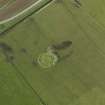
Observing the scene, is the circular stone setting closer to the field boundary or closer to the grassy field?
the grassy field

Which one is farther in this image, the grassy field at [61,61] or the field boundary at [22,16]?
the field boundary at [22,16]

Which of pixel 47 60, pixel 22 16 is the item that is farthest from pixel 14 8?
pixel 47 60

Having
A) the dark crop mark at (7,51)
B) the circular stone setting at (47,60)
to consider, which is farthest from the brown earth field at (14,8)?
the circular stone setting at (47,60)

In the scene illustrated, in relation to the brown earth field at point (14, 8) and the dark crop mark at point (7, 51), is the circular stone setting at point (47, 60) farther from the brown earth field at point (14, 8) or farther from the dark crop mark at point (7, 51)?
the brown earth field at point (14, 8)

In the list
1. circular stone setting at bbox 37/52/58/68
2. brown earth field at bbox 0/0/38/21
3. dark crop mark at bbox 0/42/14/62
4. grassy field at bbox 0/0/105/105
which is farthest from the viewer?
brown earth field at bbox 0/0/38/21

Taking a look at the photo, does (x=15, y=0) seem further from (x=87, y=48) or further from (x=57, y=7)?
(x=87, y=48)

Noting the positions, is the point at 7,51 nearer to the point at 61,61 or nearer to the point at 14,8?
the point at 14,8

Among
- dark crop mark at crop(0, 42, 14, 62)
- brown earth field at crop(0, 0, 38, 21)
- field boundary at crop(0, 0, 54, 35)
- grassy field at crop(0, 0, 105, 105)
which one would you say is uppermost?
brown earth field at crop(0, 0, 38, 21)

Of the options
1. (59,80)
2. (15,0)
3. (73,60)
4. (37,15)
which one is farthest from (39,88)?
(15,0)

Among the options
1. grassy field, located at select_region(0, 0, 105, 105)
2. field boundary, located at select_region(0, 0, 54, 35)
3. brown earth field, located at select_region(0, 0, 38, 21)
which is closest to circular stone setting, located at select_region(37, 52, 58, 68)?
grassy field, located at select_region(0, 0, 105, 105)
